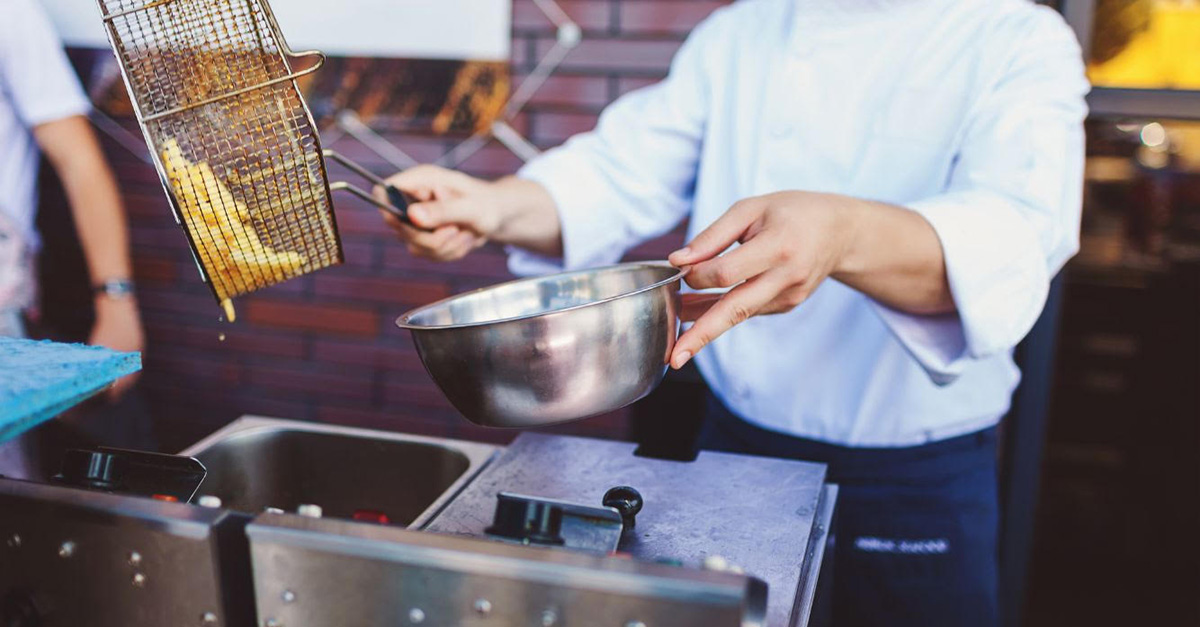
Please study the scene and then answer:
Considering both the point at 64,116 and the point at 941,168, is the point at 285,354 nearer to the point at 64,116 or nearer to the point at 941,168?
the point at 64,116

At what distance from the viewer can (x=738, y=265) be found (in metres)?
0.93

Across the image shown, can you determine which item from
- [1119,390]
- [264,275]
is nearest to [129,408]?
[264,275]

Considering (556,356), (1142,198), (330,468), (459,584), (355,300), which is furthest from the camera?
(1142,198)

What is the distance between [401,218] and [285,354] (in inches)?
58.9

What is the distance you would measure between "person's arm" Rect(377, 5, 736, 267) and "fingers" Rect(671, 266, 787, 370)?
0.61m

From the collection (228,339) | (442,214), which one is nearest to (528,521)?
(442,214)

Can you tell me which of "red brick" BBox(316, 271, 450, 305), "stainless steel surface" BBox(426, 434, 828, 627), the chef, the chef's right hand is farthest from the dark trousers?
"red brick" BBox(316, 271, 450, 305)

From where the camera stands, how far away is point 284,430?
134 centimetres

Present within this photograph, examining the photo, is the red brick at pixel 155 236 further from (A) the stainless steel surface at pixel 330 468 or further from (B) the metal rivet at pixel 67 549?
(B) the metal rivet at pixel 67 549

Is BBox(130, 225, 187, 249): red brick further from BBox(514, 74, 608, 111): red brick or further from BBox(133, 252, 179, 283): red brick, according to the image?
BBox(514, 74, 608, 111): red brick

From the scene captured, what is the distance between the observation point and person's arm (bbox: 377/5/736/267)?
5.08 ft

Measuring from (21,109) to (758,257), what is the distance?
6.09 ft

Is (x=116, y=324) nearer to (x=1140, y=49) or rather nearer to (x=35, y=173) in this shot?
(x=35, y=173)

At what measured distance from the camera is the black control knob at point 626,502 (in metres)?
0.96
